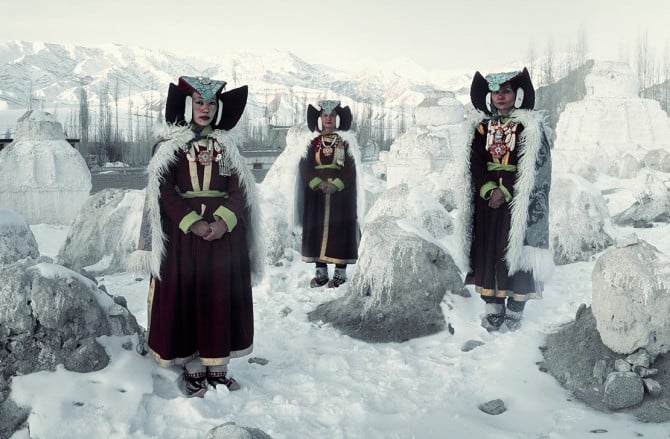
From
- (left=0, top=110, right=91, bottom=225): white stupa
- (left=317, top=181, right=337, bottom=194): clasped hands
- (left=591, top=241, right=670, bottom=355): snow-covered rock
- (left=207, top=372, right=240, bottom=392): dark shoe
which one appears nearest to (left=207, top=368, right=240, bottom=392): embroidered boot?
(left=207, top=372, right=240, bottom=392): dark shoe

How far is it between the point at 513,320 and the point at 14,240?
238 inches

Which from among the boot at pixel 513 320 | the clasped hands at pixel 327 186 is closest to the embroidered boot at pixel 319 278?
the clasped hands at pixel 327 186

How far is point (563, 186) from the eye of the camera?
8906 mm

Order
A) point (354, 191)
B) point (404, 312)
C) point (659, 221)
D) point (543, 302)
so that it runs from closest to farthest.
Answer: point (404, 312) < point (543, 302) < point (354, 191) < point (659, 221)

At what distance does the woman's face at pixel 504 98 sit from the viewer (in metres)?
4.83

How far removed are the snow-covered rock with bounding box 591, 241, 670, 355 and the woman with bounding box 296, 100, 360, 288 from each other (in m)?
3.10

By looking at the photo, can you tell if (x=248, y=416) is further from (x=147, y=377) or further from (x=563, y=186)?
(x=563, y=186)

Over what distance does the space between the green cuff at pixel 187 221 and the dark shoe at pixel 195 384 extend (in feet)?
3.01

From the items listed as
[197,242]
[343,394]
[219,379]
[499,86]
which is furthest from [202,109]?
[499,86]

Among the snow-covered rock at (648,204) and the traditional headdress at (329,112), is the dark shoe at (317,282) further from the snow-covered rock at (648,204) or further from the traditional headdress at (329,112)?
the snow-covered rock at (648,204)

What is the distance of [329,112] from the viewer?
6.73 meters

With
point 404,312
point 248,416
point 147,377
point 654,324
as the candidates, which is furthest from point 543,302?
point 147,377

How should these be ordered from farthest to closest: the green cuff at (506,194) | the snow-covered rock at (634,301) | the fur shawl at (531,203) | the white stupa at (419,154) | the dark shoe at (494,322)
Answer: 1. the white stupa at (419,154)
2. the dark shoe at (494,322)
3. the green cuff at (506,194)
4. the fur shawl at (531,203)
5. the snow-covered rock at (634,301)

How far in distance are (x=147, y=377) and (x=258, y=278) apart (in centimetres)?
96
